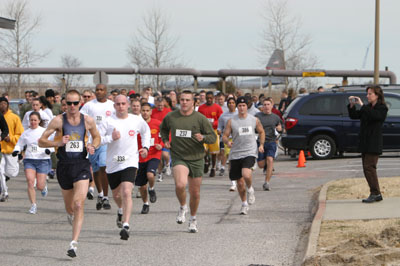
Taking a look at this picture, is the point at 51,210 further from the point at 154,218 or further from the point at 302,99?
the point at 302,99

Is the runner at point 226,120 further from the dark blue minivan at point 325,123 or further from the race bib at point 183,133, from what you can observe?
the dark blue minivan at point 325,123

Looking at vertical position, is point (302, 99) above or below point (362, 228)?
above

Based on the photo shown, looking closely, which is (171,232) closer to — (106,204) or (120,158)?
(120,158)

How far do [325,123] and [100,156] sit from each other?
9.85 metres

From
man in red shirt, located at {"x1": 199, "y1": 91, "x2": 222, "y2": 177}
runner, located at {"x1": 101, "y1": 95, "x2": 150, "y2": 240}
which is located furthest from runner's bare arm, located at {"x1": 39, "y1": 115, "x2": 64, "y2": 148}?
man in red shirt, located at {"x1": 199, "y1": 91, "x2": 222, "y2": 177}

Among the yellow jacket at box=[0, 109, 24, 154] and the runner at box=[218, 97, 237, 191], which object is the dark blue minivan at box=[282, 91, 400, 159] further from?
the yellow jacket at box=[0, 109, 24, 154]

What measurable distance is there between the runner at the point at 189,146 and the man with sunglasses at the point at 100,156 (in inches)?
104

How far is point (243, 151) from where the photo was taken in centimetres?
1262

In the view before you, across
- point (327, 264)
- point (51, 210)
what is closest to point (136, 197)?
point (51, 210)

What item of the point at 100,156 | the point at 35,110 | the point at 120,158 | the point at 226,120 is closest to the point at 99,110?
the point at 100,156

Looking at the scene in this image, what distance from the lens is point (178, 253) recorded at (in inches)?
355

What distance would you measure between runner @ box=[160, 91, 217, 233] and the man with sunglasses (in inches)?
104

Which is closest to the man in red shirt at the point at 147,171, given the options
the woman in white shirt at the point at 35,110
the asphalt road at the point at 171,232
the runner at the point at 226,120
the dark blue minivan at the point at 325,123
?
the asphalt road at the point at 171,232

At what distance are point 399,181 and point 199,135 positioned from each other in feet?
18.5
